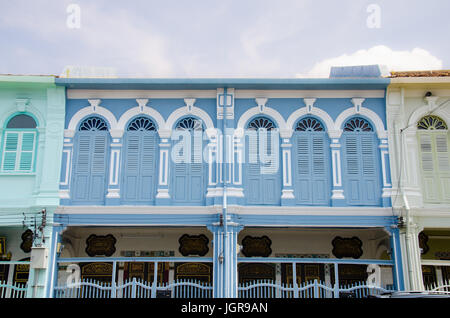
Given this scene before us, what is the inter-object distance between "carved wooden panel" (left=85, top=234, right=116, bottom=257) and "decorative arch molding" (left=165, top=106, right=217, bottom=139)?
4162 mm

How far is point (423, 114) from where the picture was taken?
1394 centimetres

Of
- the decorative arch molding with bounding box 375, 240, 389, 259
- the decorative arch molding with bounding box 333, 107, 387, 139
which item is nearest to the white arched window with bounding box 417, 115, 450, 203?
the decorative arch molding with bounding box 333, 107, 387, 139

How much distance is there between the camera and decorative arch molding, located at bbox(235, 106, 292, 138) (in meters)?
13.9

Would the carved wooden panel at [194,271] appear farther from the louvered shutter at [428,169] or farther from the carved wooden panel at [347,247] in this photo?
the louvered shutter at [428,169]

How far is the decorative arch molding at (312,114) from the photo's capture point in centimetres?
1395

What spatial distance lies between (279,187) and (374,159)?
2.74m

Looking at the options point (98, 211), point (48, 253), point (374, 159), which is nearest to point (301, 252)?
point (374, 159)

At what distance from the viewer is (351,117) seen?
1405cm

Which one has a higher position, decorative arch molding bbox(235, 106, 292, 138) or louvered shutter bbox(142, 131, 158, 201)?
decorative arch molding bbox(235, 106, 292, 138)

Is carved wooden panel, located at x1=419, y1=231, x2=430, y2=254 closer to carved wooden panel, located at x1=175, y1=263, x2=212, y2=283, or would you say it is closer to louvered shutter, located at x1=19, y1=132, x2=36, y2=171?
carved wooden panel, located at x1=175, y1=263, x2=212, y2=283

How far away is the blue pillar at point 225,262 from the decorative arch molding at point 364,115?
400cm

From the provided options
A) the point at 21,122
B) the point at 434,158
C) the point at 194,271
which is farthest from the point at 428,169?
the point at 21,122

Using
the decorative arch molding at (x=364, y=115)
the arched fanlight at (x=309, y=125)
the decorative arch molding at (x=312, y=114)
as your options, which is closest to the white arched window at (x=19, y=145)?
the decorative arch molding at (x=312, y=114)

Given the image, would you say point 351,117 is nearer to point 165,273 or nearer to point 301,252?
point 301,252
